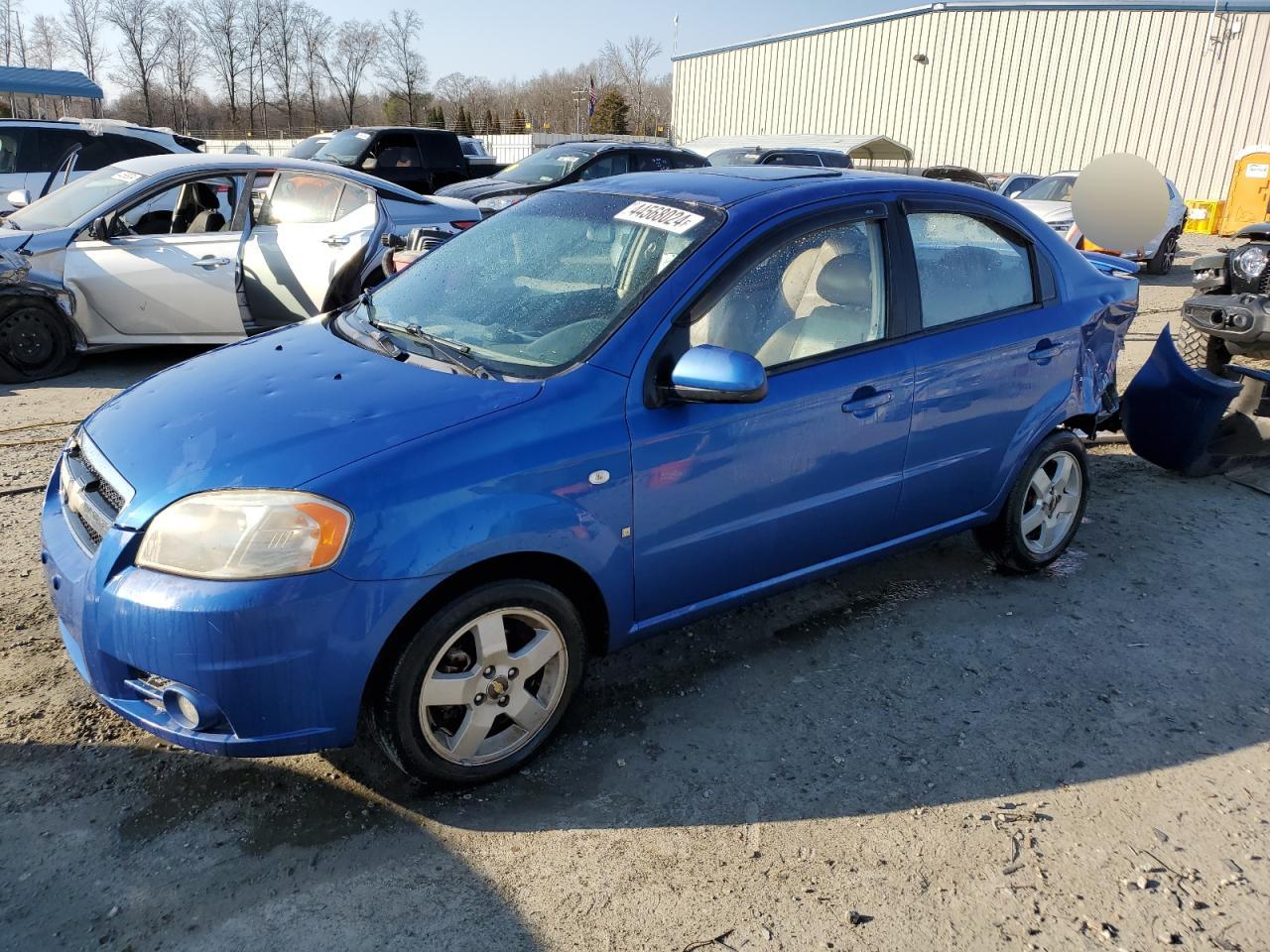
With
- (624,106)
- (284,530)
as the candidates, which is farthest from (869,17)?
(284,530)

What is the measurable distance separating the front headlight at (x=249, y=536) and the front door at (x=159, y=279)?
5.22 meters

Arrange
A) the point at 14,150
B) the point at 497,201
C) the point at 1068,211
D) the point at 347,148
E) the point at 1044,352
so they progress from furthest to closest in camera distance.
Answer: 1. the point at 347,148
2. the point at 1068,211
3. the point at 14,150
4. the point at 497,201
5. the point at 1044,352

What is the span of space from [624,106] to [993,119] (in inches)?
1249

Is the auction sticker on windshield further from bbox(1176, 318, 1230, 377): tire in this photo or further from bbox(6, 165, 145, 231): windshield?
bbox(6, 165, 145, 231): windshield

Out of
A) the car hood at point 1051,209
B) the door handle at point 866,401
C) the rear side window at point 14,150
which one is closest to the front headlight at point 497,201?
the rear side window at point 14,150

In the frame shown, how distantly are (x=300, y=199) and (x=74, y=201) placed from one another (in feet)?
5.74

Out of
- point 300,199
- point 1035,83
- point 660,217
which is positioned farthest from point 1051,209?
point 1035,83

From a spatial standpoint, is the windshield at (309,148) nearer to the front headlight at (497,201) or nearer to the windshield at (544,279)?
the front headlight at (497,201)

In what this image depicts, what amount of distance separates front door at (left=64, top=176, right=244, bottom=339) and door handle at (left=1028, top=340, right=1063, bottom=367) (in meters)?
5.63

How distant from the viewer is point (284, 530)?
2383 millimetres

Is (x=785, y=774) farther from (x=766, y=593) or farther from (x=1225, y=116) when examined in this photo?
(x=1225, y=116)

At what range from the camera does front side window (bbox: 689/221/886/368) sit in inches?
124

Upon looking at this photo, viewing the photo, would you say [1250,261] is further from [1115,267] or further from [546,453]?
[546,453]

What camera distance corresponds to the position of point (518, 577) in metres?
2.74
